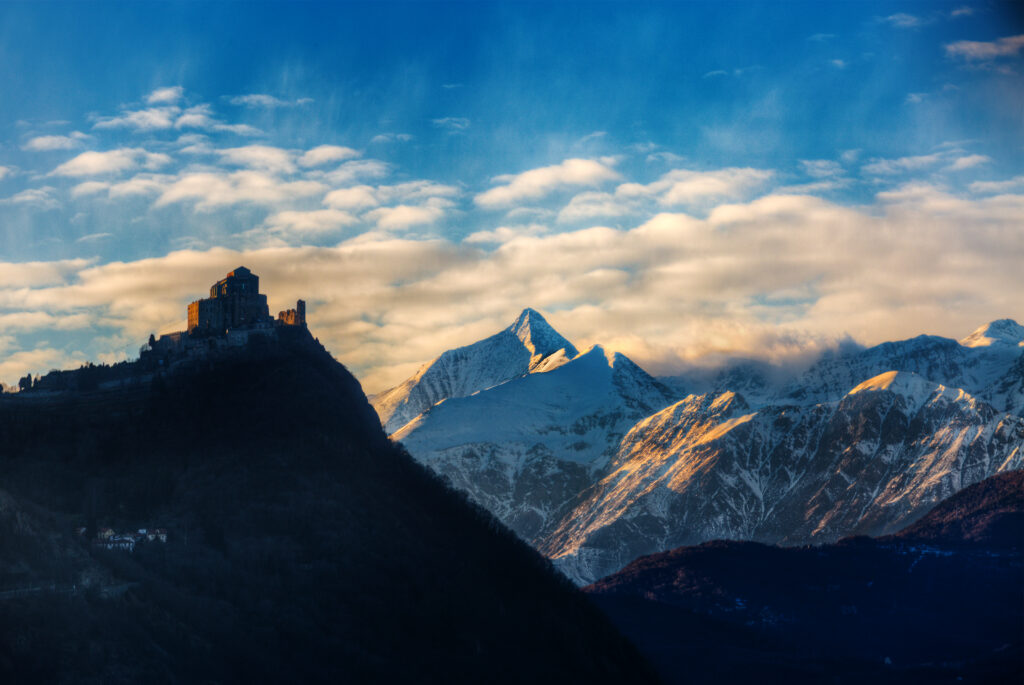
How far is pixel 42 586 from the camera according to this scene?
652 ft

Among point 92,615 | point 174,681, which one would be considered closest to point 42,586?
point 92,615

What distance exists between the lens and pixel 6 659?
184125 mm

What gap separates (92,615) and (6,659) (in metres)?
15.1

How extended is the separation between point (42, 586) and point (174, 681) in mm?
20813

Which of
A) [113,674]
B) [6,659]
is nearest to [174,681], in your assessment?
[113,674]

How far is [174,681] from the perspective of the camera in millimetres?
199125

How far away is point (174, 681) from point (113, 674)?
1004 centimetres

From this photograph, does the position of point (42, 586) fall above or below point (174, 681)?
above

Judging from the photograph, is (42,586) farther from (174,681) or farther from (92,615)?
(174,681)

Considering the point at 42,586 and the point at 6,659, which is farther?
the point at 42,586

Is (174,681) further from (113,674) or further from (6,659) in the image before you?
(6,659)

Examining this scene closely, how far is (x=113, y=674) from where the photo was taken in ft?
628

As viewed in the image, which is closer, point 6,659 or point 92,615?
point 6,659
